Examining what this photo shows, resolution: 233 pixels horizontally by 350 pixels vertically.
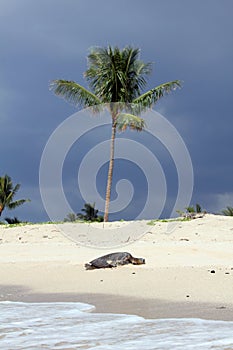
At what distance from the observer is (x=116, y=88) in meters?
21.4

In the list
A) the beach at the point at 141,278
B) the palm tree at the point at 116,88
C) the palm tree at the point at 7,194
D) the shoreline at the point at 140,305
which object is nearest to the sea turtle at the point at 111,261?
the beach at the point at 141,278

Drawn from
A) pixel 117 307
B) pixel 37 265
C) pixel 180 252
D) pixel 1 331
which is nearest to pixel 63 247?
pixel 37 265

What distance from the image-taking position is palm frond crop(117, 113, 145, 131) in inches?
777

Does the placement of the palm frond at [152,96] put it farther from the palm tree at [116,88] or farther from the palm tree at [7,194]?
the palm tree at [7,194]

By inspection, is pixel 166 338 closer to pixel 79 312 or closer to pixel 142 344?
pixel 142 344

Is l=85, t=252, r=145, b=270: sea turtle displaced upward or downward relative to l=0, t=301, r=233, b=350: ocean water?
upward

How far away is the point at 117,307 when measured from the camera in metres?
4.78

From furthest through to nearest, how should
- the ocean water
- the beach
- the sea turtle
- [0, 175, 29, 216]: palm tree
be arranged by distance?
[0, 175, 29, 216]: palm tree, the sea turtle, the beach, the ocean water

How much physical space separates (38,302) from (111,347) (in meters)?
2.47

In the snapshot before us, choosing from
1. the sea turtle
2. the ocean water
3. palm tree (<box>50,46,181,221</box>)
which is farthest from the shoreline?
palm tree (<box>50,46,181,221</box>)

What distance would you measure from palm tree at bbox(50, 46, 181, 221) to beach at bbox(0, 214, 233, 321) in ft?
29.0

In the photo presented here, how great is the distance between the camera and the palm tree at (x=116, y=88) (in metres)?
20.4

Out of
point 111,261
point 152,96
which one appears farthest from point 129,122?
point 111,261

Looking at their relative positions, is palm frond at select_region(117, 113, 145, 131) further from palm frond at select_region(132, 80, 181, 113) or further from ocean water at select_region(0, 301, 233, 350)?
ocean water at select_region(0, 301, 233, 350)
